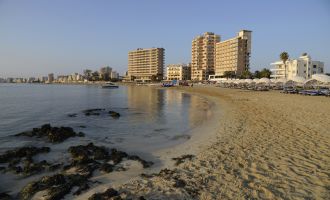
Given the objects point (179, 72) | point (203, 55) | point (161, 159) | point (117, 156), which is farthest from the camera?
point (179, 72)

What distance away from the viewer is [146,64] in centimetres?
16838

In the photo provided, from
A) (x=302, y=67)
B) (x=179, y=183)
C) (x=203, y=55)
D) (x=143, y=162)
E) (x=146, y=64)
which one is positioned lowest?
(x=143, y=162)

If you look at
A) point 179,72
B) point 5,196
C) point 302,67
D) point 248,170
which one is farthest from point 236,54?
point 5,196

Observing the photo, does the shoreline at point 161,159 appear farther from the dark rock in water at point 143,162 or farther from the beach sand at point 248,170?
the dark rock in water at point 143,162

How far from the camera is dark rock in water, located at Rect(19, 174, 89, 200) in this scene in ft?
18.4

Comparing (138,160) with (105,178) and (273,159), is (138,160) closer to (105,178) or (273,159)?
(105,178)

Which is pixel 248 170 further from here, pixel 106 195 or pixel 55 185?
pixel 55 185

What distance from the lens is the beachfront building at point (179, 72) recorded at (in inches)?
5625

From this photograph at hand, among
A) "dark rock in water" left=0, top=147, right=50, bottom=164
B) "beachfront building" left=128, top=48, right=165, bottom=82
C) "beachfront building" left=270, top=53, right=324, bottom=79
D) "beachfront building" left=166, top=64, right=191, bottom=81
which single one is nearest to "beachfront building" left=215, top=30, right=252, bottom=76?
"beachfront building" left=166, top=64, right=191, bottom=81

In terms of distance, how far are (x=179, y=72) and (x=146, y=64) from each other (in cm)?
3417

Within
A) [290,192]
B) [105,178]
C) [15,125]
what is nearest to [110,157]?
[105,178]

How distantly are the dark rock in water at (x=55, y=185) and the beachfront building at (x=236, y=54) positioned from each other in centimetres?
10997

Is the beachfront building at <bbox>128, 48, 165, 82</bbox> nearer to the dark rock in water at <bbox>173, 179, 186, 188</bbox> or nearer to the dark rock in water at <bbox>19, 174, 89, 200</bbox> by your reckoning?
the dark rock in water at <bbox>19, 174, 89, 200</bbox>

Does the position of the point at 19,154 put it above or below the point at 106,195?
below
